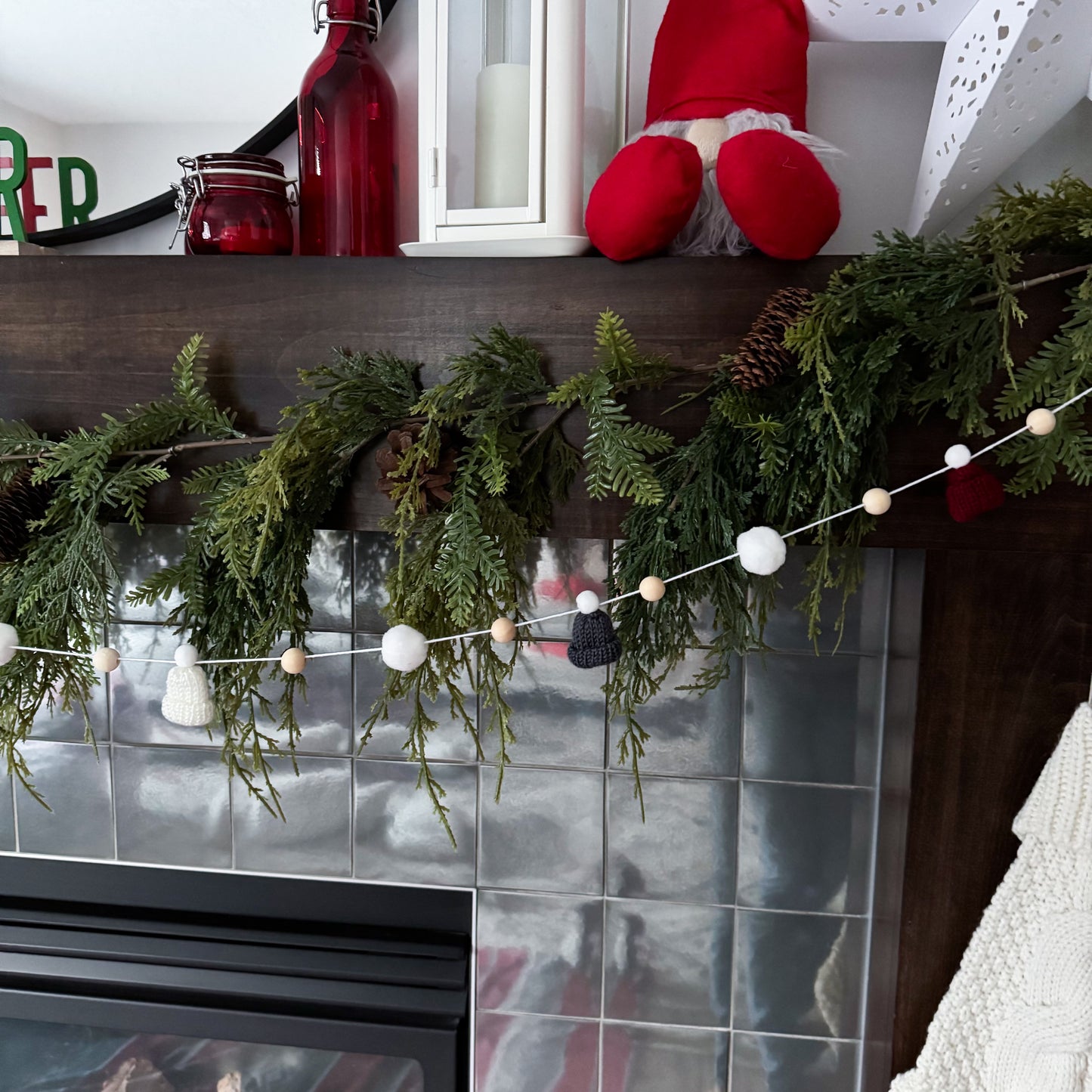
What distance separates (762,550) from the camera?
621mm

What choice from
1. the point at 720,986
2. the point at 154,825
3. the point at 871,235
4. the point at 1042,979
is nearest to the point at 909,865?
the point at 1042,979

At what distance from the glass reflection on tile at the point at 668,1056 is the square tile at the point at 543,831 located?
0.58ft

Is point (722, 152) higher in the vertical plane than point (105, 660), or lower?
higher

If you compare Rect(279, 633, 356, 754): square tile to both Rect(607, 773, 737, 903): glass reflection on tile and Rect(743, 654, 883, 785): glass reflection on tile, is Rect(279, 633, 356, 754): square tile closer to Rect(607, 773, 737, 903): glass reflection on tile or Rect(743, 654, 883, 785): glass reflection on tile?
Rect(607, 773, 737, 903): glass reflection on tile

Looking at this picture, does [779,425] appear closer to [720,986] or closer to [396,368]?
[396,368]

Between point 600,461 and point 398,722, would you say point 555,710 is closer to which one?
point 398,722

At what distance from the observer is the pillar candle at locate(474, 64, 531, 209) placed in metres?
0.69

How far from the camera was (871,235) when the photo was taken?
2.62 ft

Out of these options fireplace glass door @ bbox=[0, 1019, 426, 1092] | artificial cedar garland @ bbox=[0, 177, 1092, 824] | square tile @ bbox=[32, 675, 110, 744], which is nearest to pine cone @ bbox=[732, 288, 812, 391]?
artificial cedar garland @ bbox=[0, 177, 1092, 824]

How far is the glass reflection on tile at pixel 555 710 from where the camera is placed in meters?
0.97

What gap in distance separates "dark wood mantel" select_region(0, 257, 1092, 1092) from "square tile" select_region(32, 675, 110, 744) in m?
0.41

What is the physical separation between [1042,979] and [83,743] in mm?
1000

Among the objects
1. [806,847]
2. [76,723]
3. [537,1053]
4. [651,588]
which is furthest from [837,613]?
[76,723]

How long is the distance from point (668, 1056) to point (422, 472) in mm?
756
